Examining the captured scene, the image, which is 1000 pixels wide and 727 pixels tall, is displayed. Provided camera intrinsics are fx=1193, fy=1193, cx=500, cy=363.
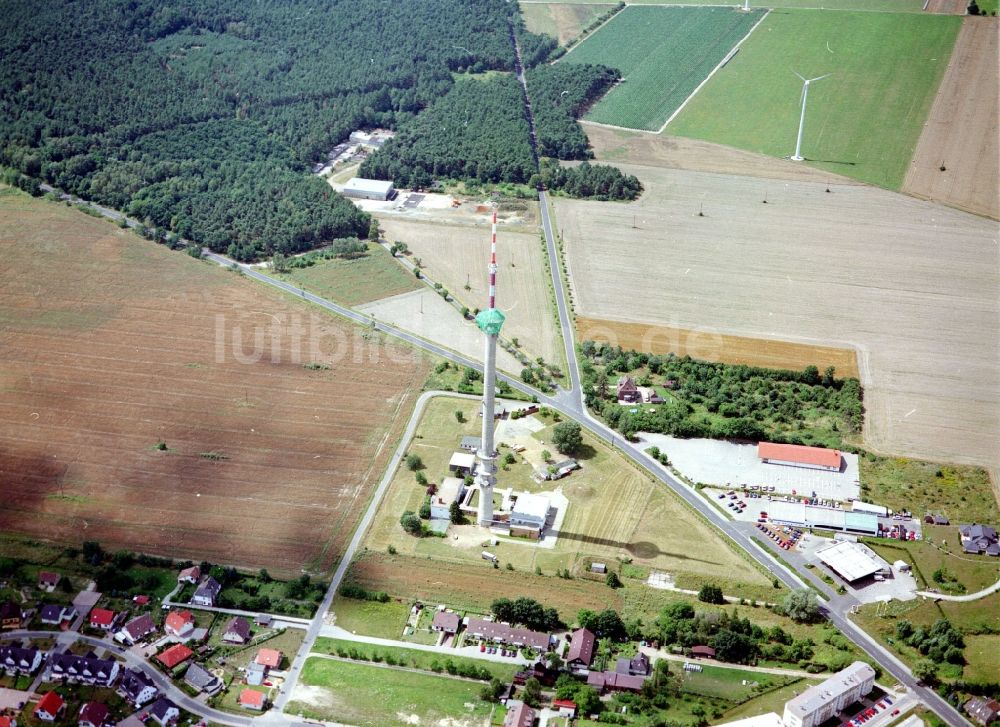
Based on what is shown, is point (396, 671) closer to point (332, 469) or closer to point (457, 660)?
point (457, 660)

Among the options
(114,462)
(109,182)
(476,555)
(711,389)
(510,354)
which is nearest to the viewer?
(476,555)

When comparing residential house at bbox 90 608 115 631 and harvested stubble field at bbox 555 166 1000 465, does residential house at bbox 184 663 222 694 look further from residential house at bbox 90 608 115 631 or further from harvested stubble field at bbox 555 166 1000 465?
harvested stubble field at bbox 555 166 1000 465

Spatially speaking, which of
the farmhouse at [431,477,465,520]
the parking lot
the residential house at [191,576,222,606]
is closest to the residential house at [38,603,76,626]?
the residential house at [191,576,222,606]

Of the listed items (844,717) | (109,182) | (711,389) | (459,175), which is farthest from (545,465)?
(109,182)

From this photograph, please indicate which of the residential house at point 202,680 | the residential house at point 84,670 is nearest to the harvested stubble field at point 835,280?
the residential house at point 202,680

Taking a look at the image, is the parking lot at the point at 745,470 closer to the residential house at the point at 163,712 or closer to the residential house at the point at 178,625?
the residential house at the point at 178,625

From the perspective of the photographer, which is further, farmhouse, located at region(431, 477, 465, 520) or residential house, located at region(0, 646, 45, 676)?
farmhouse, located at region(431, 477, 465, 520)

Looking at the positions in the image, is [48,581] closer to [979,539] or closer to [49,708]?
[49,708]
